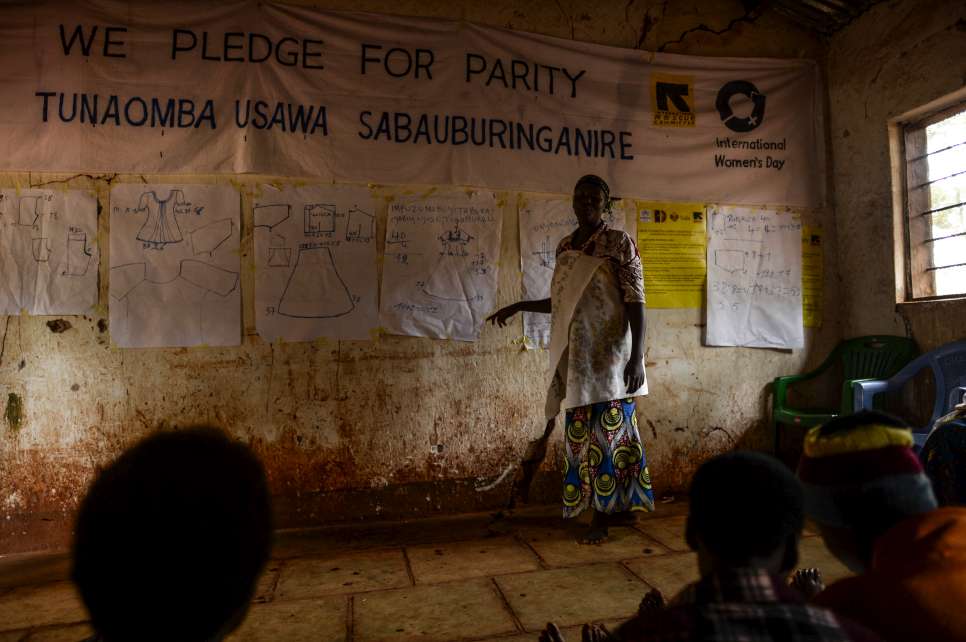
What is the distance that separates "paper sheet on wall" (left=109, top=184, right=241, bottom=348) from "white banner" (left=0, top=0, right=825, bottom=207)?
185 millimetres

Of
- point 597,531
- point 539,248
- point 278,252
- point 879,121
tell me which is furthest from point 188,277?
point 879,121

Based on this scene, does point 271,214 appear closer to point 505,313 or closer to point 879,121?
point 505,313

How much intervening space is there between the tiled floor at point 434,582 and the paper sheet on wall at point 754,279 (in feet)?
4.65

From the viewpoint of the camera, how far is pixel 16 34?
→ 3385 millimetres

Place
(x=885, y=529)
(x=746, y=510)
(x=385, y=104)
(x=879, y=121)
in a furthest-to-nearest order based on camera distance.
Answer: (x=879, y=121)
(x=385, y=104)
(x=885, y=529)
(x=746, y=510)

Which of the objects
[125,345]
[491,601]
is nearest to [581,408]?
[491,601]

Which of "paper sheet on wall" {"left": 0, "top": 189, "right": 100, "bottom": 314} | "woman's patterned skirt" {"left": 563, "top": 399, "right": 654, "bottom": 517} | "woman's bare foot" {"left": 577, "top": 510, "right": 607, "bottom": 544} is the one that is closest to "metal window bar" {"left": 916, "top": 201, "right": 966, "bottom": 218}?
"woman's patterned skirt" {"left": 563, "top": 399, "right": 654, "bottom": 517}

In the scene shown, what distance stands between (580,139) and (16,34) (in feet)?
10.7

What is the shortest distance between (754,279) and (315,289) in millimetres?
2893

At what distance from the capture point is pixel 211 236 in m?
3.52

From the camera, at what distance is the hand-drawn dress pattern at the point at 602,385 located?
309cm

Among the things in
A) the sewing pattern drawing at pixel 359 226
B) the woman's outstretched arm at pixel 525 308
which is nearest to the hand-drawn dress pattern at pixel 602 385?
the woman's outstretched arm at pixel 525 308

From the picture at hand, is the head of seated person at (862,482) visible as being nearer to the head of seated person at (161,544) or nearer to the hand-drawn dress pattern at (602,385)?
the head of seated person at (161,544)

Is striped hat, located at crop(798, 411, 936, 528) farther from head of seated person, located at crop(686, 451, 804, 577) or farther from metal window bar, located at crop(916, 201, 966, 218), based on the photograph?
metal window bar, located at crop(916, 201, 966, 218)
